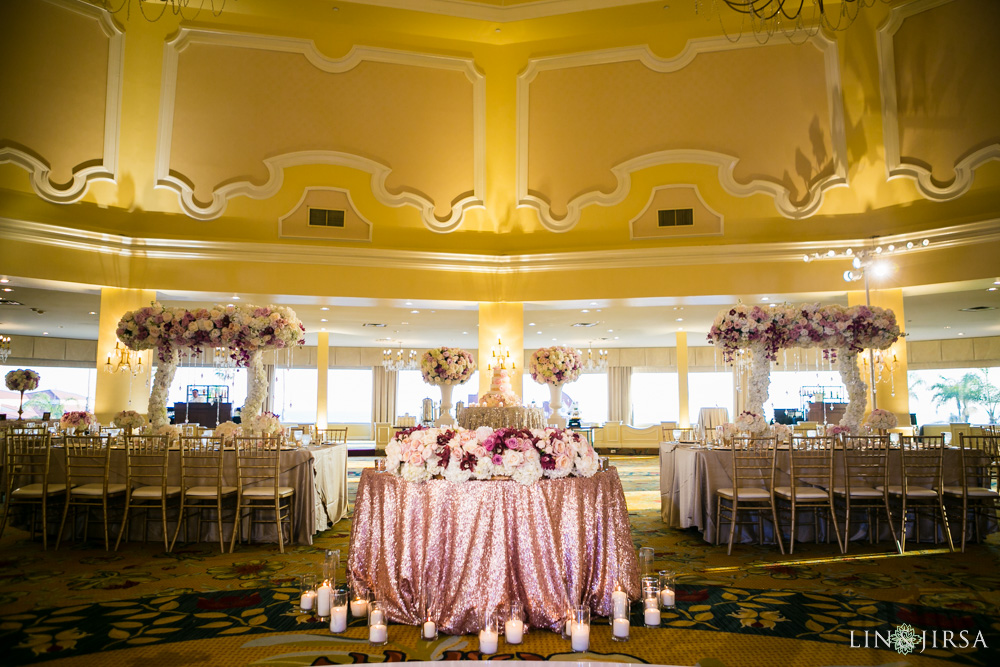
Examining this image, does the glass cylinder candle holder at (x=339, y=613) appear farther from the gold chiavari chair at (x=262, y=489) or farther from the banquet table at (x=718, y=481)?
the banquet table at (x=718, y=481)

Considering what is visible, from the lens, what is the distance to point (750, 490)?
6.16 metres

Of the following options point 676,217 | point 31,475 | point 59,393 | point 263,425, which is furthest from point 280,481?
point 59,393

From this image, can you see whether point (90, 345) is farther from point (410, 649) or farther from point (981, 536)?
point (981, 536)

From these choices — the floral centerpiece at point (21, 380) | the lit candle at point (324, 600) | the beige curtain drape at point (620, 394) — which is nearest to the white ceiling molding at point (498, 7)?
the lit candle at point (324, 600)

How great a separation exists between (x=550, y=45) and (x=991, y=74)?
5411mm

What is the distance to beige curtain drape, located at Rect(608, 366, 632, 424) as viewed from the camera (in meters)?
20.2

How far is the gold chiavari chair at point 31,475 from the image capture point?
6086 millimetres

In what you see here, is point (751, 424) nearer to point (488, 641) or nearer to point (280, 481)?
point (488, 641)

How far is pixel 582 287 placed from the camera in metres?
10.2

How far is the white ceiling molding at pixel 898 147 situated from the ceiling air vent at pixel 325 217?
7674 mm

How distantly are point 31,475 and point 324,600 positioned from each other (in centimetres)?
413

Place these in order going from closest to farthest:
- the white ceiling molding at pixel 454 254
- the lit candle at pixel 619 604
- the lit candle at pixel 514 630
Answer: the lit candle at pixel 514 630 < the lit candle at pixel 619 604 < the white ceiling molding at pixel 454 254

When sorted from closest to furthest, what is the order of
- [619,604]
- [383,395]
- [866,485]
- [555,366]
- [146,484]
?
[619,604] → [866,485] → [146,484] → [555,366] → [383,395]

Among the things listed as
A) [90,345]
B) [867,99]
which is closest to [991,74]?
[867,99]
